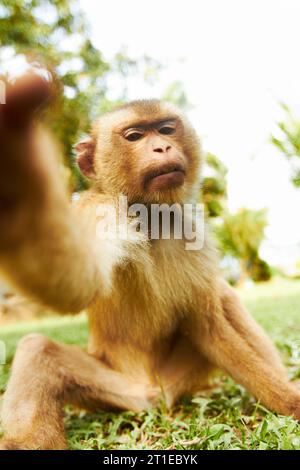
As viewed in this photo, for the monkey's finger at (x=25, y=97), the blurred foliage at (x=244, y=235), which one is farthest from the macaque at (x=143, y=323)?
the blurred foliage at (x=244, y=235)

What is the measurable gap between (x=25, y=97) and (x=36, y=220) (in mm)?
297

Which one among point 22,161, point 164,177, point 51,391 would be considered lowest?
point 51,391

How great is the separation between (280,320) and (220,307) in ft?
8.00

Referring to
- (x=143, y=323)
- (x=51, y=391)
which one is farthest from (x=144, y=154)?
(x=51, y=391)

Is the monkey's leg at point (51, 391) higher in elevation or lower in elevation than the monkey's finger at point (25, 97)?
lower

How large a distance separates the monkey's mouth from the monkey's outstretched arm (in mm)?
876

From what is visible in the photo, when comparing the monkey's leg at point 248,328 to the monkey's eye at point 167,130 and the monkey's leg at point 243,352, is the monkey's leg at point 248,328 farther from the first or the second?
the monkey's eye at point 167,130

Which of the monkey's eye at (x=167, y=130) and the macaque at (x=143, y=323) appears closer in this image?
the macaque at (x=143, y=323)

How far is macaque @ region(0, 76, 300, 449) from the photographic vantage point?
2049mm

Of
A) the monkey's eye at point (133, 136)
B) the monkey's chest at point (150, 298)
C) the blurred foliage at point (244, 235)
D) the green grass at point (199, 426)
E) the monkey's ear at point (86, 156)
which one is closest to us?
the green grass at point (199, 426)

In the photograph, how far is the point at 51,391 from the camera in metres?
2.10

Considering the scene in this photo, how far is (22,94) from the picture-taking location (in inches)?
35.5

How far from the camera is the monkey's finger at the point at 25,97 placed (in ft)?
2.93

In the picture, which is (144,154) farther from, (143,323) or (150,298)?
(143,323)
